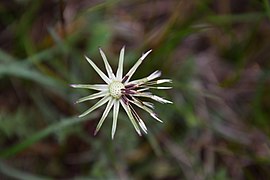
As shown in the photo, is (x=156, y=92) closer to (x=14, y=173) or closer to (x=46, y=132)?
(x=46, y=132)

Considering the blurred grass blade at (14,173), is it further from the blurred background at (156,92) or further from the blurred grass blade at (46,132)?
the blurred grass blade at (46,132)

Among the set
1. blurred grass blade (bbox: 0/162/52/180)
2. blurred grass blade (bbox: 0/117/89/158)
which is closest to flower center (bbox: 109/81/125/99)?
blurred grass blade (bbox: 0/117/89/158)

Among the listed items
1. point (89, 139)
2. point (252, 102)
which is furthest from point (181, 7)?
point (89, 139)

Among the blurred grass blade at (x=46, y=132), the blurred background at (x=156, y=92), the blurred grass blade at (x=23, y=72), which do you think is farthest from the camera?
the blurred background at (x=156, y=92)

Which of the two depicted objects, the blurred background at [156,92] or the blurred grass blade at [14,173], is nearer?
the blurred grass blade at [14,173]

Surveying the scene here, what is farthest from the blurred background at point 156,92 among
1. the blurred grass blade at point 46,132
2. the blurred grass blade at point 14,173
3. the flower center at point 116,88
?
the flower center at point 116,88

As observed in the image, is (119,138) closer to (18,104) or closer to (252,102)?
(18,104)

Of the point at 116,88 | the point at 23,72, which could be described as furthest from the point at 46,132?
the point at 116,88

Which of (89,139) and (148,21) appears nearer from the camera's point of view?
(89,139)
